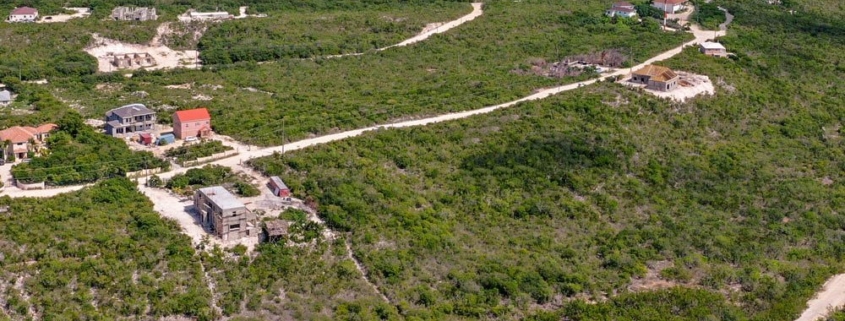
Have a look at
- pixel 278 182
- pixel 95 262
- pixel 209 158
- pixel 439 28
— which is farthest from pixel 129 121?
pixel 439 28

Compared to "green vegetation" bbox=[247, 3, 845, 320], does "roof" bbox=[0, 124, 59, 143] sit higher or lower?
higher

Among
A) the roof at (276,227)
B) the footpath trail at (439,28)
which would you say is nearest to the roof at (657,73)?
the footpath trail at (439,28)

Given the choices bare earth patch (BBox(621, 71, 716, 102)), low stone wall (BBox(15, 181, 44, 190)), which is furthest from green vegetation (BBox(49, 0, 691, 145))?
low stone wall (BBox(15, 181, 44, 190))

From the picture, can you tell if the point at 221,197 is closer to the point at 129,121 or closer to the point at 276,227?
the point at 276,227

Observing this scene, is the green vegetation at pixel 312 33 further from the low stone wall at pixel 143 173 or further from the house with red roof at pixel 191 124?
the low stone wall at pixel 143 173

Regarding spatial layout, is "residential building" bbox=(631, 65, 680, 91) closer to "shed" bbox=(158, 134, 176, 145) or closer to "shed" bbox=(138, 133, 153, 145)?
"shed" bbox=(158, 134, 176, 145)

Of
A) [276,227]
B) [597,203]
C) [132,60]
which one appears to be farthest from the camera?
[132,60]
